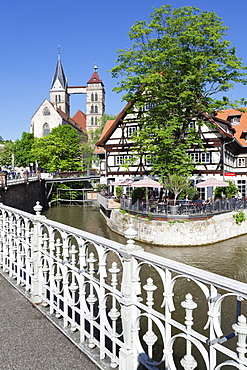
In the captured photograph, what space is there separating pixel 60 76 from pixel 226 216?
275 ft

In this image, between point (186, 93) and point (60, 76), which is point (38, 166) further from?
point (60, 76)

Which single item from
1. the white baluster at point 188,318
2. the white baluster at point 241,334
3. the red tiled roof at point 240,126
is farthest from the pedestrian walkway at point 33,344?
the red tiled roof at point 240,126

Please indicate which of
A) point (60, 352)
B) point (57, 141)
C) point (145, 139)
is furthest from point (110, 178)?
point (60, 352)

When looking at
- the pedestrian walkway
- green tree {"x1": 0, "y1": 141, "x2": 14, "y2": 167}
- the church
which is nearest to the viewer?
the pedestrian walkway

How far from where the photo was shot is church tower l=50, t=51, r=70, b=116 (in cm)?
9069

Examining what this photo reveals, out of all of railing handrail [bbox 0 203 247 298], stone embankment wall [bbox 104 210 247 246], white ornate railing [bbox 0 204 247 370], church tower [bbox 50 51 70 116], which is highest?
church tower [bbox 50 51 70 116]

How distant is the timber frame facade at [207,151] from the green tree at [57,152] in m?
19.3

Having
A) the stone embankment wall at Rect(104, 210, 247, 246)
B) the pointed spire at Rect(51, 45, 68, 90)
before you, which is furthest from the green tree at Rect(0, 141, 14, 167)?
the stone embankment wall at Rect(104, 210, 247, 246)

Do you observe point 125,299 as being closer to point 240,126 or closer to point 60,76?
point 240,126

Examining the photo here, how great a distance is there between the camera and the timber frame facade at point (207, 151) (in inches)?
1020

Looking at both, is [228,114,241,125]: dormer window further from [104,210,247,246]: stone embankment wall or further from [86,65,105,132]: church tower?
[86,65,105,132]: church tower

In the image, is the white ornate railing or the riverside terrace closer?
the white ornate railing

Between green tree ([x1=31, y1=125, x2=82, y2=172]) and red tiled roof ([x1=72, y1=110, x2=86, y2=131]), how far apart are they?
133 feet

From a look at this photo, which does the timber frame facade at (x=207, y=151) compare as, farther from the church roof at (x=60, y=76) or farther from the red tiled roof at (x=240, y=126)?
the church roof at (x=60, y=76)
